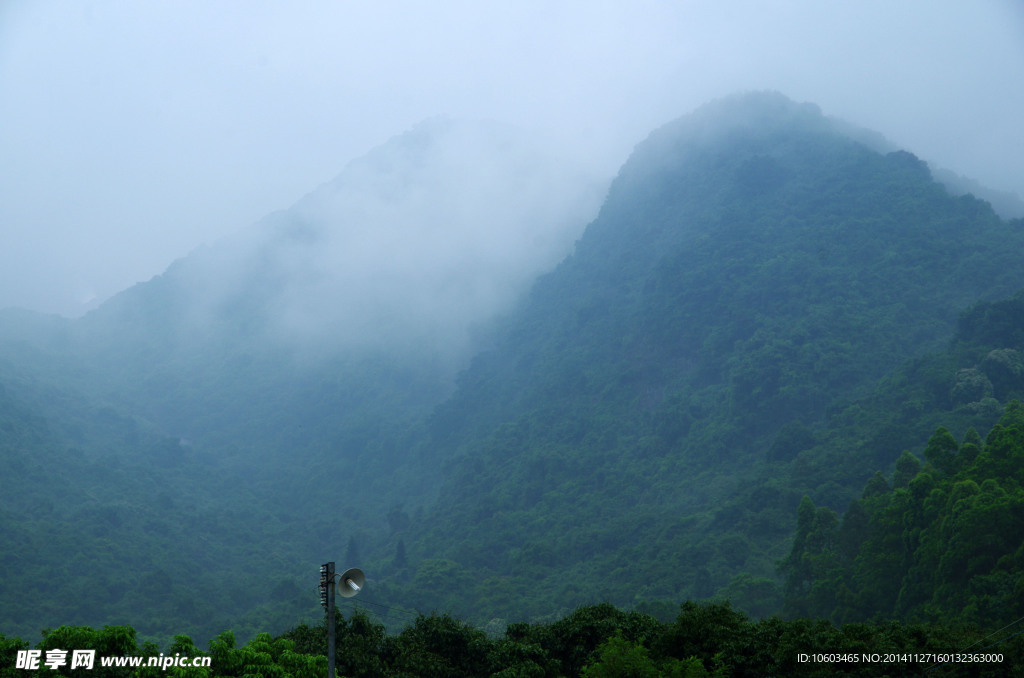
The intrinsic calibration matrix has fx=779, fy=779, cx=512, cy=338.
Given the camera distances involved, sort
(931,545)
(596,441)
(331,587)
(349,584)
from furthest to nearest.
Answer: (596,441), (931,545), (331,587), (349,584)

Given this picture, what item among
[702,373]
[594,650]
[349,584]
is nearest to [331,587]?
[349,584]

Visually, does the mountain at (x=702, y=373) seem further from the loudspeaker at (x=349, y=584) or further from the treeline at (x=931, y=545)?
the loudspeaker at (x=349, y=584)

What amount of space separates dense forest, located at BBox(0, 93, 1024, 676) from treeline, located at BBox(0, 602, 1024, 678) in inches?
5.0

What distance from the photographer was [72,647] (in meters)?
17.5

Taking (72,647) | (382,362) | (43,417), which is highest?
(382,362)

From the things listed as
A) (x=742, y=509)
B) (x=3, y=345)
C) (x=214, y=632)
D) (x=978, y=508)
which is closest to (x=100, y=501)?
(x=214, y=632)

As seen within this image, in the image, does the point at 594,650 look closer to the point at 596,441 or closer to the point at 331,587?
the point at 331,587

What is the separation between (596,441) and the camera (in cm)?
9319

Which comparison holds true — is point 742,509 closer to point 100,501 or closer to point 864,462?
point 864,462

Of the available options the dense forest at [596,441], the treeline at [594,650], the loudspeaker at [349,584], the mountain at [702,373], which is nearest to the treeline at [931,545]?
the dense forest at [596,441]

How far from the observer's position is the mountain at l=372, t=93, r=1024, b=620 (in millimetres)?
67625

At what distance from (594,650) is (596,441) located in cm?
6820

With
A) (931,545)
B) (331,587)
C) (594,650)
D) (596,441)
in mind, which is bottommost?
(594,650)

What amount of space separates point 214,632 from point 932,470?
198 feet
